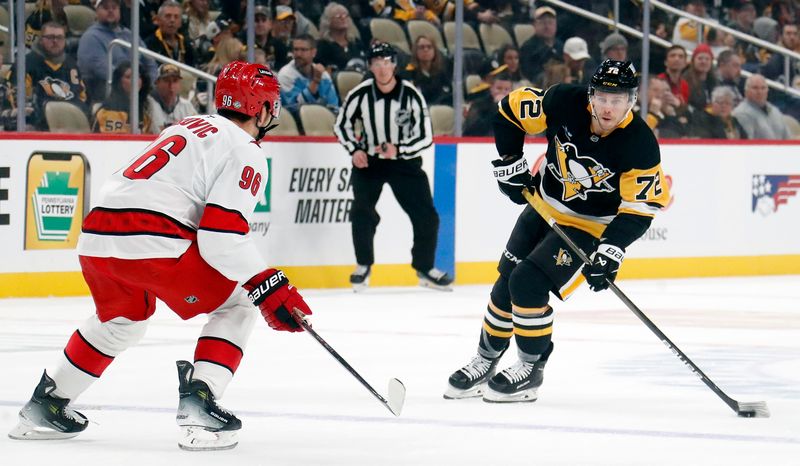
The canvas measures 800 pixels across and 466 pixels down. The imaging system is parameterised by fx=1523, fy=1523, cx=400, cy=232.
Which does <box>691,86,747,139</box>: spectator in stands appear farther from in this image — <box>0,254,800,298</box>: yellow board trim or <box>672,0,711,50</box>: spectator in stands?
<box>0,254,800,298</box>: yellow board trim

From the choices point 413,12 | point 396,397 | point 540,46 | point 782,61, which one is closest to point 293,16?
point 413,12

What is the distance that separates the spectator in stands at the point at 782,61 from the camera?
12367 millimetres

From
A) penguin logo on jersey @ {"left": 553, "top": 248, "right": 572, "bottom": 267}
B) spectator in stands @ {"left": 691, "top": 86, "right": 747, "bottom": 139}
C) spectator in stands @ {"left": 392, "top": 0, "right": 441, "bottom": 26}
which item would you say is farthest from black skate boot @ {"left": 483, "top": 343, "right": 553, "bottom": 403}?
spectator in stands @ {"left": 691, "top": 86, "right": 747, "bottom": 139}

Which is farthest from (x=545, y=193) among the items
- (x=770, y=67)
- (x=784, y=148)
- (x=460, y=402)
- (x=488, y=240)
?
(x=770, y=67)

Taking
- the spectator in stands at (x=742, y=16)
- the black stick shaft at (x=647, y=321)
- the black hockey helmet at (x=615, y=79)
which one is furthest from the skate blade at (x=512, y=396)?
the spectator in stands at (x=742, y=16)

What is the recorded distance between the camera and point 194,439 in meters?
4.09

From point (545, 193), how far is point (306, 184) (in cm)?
447

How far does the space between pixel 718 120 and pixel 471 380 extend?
693 cm

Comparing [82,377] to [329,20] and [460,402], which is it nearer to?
[460,402]

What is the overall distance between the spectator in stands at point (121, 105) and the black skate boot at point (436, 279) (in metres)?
2.04

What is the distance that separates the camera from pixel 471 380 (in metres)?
5.36

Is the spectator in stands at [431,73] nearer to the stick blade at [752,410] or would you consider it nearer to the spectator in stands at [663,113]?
the spectator in stands at [663,113]

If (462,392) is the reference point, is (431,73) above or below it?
above

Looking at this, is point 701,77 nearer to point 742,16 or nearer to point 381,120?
point 742,16
